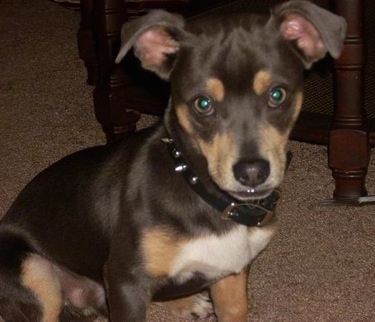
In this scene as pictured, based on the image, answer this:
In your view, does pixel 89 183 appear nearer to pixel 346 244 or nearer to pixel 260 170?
pixel 260 170

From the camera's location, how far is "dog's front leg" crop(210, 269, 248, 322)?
231cm

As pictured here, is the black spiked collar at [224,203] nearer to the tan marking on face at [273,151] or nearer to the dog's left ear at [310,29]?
the tan marking on face at [273,151]

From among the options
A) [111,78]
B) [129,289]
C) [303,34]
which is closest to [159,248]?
[129,289]

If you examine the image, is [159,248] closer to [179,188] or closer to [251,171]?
[179,188]

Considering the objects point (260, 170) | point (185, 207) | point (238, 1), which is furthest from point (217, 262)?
point (238, 1)

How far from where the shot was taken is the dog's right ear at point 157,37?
6.27 ft

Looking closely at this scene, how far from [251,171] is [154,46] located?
1.30ft

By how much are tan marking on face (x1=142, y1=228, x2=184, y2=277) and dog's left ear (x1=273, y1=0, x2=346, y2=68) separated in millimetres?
522

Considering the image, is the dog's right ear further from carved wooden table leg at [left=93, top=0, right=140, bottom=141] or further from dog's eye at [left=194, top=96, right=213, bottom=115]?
carved wooden table leg at [left=93, top=0, right=140, bottom=141]

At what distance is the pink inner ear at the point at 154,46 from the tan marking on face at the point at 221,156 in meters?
0.23

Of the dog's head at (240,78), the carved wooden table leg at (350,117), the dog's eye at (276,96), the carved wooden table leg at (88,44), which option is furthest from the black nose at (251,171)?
the carved wooden table leg at (88,44)

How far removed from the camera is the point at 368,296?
2443 mm

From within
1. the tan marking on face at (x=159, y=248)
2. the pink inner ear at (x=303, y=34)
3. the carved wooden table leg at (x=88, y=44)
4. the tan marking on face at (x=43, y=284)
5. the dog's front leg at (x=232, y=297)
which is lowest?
the carved wooden table leg at (x=88, y=44)

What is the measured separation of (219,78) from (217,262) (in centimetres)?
45
